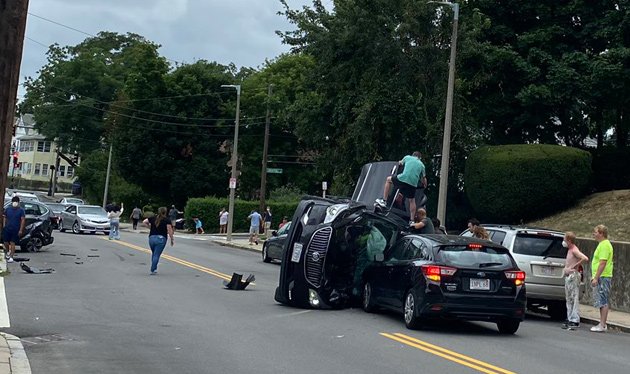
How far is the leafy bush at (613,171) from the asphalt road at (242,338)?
54.5 feet

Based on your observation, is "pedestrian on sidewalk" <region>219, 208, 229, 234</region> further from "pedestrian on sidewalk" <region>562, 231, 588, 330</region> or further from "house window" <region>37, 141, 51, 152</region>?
"house window" <region>37, 141, 51, 152</region>

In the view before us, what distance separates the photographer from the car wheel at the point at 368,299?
15.8m

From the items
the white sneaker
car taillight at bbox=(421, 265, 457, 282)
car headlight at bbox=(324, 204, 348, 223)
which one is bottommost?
the white sneaker

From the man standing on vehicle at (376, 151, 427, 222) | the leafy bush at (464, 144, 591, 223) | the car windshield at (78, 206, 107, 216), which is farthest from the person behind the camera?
the car windshield at (78, 206, 107, 216)

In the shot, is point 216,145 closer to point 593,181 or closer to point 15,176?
point 593,181

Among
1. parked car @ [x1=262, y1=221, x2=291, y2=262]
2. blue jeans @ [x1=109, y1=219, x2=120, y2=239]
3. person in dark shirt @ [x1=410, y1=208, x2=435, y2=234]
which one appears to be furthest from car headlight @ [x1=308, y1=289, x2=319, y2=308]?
blue jeans @ [x1=109, y1=219, x2=120, y2=239]

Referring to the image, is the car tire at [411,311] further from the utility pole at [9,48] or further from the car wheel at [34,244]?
the car wheel at [34,244]

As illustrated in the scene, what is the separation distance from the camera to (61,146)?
82.1 m

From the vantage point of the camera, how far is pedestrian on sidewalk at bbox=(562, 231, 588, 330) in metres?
15.4

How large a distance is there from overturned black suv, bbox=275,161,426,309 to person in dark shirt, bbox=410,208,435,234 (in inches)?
8.7

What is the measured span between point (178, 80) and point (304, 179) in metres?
12.3

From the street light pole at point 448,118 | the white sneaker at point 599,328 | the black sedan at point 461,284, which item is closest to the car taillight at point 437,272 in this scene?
the black sedan at point 461,284

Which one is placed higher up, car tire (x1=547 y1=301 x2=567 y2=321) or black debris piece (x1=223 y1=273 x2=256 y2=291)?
car tire (x1=547 y1=301 x2=567 y2=321)

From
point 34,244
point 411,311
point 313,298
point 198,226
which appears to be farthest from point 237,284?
point 198,226
